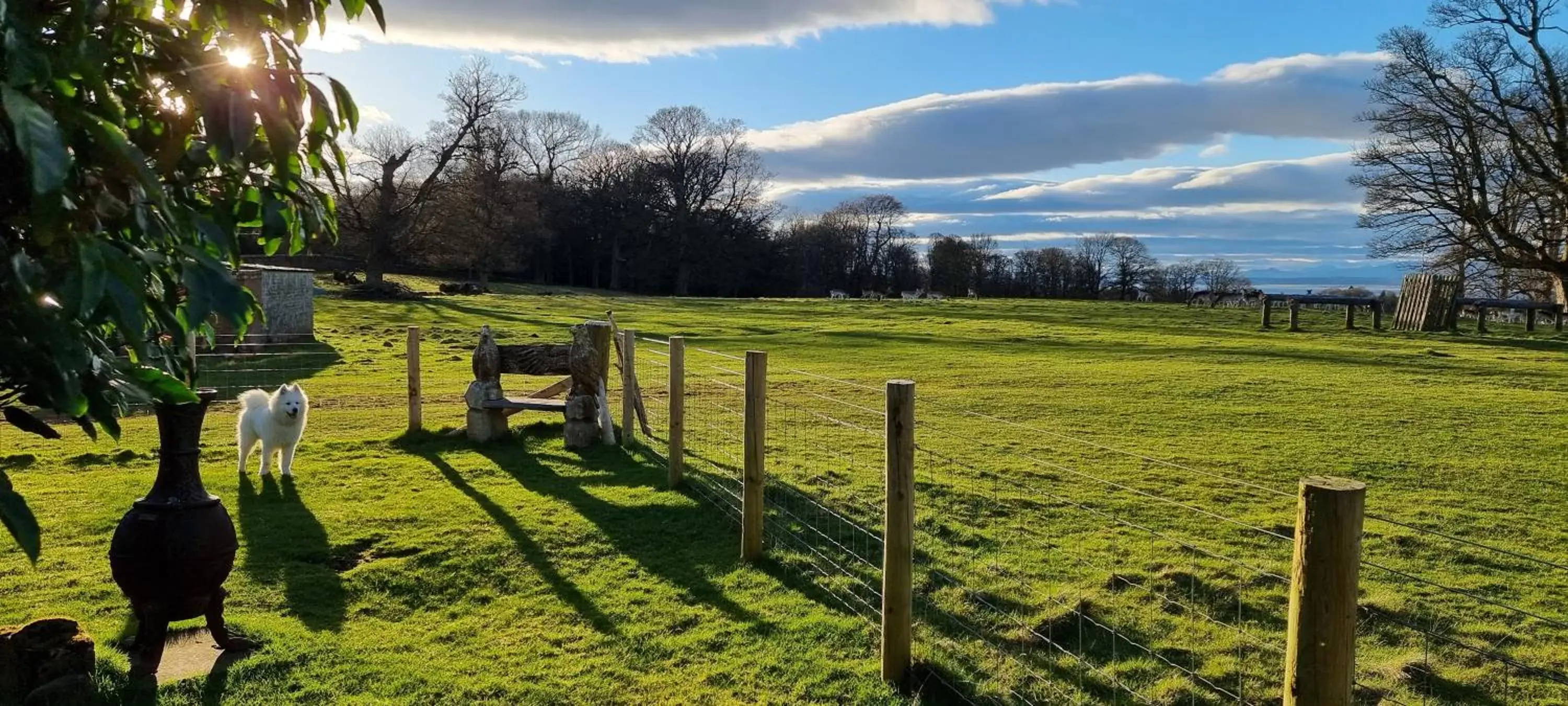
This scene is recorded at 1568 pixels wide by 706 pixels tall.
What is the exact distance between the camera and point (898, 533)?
4.68m

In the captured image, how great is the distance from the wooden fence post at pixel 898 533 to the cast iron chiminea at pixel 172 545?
3.29 meters

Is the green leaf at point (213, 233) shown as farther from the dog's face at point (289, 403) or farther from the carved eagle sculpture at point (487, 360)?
the carved eagle sculpture at point (487, 360)

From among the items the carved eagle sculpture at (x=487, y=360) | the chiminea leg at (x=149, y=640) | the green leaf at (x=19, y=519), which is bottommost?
the chiminea leg at (x=149, y=640)

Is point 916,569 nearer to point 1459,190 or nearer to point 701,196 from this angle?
point 1459,190

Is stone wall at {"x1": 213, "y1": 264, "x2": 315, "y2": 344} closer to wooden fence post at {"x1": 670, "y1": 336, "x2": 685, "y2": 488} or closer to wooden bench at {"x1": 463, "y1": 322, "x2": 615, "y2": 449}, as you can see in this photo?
wooden bench at {"x1": 463, "y1": 322, "x2": 615, "y2": 449}

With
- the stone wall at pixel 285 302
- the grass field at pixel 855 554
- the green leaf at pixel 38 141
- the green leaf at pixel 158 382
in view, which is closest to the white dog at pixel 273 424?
the grass field at pixel 855 554

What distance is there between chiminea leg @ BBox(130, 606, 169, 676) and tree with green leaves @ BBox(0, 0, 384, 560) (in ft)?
8.96

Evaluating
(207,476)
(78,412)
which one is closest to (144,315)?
(78,412)

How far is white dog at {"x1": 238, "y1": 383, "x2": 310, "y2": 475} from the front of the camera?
8.76 m

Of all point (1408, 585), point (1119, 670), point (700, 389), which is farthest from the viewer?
point (700, 389)

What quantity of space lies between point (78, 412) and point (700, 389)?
13.5 meters

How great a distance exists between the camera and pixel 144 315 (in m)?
1.58

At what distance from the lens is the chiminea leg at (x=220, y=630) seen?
191 inches

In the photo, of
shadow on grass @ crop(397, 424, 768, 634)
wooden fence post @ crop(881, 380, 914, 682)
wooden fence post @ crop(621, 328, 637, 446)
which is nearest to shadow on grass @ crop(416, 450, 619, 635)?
shadow on grass @ crop(397, 424, 768, 634)
